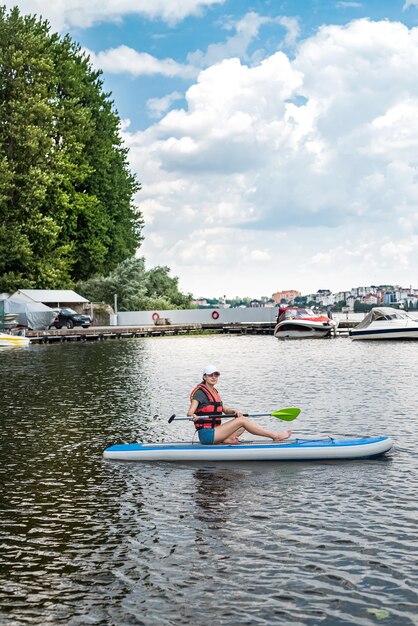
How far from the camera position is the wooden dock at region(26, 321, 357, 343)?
65.4 metres

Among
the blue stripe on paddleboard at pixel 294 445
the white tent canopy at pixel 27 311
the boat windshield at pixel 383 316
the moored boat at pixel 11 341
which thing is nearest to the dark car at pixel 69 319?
the white tent canopy at pixel 27 311

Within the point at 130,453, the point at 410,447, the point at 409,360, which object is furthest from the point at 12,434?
the point at 409,360

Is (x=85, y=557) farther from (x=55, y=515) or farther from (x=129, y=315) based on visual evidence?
(x=129, y=315)

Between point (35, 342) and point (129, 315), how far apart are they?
2403 centimetres

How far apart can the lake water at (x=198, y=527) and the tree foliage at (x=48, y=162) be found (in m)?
43.7

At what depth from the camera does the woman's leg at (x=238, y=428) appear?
15.5 m

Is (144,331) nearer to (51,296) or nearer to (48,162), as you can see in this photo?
(51,296)

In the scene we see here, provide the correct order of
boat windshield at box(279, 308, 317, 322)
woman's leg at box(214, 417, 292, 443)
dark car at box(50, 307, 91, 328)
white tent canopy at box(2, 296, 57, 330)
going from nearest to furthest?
woman's leg at box(214, 417, 292, 443), white tent canopy at box(2, 296, 57, 330), dark car at box(50, 307, 91, 328), boat windshield at box(279, 308, 317, 322)

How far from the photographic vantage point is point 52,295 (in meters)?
70.4

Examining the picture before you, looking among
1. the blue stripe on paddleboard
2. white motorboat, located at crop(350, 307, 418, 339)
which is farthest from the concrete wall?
the blue stripe on paddleboard

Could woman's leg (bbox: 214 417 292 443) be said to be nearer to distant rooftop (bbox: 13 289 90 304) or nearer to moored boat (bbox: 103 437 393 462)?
moored boat (bbox: 103 437 393 462)

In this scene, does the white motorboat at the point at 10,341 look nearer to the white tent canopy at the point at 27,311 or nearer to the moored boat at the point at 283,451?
the white tent canopy at the point at 27,311

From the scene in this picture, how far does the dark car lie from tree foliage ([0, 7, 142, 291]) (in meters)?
2.75

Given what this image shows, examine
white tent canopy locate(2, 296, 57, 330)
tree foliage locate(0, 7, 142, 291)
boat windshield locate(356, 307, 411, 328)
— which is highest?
tree foliage locate(0, 7, 142, 291)
